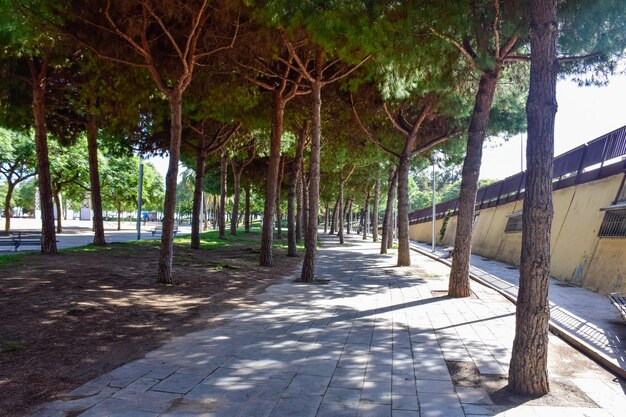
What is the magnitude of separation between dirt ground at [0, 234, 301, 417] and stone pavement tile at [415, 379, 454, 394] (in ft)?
9.92

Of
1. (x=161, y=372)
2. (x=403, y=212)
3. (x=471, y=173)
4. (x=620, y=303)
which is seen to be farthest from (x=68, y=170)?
(x=620, y=303)

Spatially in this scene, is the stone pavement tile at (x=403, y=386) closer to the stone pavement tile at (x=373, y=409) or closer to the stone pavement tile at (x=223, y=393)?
the stone pavement tile at (x=373, y=409)

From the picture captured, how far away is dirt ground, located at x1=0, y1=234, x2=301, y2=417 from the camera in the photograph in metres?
4.60

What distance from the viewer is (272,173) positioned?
14.0 metres

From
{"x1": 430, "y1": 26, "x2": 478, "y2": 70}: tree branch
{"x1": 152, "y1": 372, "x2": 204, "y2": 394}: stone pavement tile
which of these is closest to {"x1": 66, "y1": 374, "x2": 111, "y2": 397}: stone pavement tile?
{"x1": 152, "y1": 372, "x2": 204, "y2": 394}: stone pavement tile

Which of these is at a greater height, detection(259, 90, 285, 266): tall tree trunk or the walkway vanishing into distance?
detection(259, 90, 285, 266): tall tree trunk

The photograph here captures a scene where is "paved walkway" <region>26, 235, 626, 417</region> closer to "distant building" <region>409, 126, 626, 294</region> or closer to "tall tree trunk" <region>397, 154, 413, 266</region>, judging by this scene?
"distant building" <region>409, 126, 626, 294</region>

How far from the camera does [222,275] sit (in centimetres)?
1196

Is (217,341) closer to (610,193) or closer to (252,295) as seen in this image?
(252,295)

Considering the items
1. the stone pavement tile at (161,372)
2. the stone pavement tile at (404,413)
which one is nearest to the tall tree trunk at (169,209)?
the stone pavement tile at (161,372)

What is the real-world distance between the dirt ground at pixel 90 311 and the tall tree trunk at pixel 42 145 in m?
0.86

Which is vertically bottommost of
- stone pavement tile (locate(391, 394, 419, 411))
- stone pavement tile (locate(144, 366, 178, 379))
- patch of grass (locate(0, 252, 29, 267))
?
stone pavement tile (locate(391, 394, 419, 411))

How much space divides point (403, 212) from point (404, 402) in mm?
11904

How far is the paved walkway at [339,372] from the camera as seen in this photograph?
3.88m
